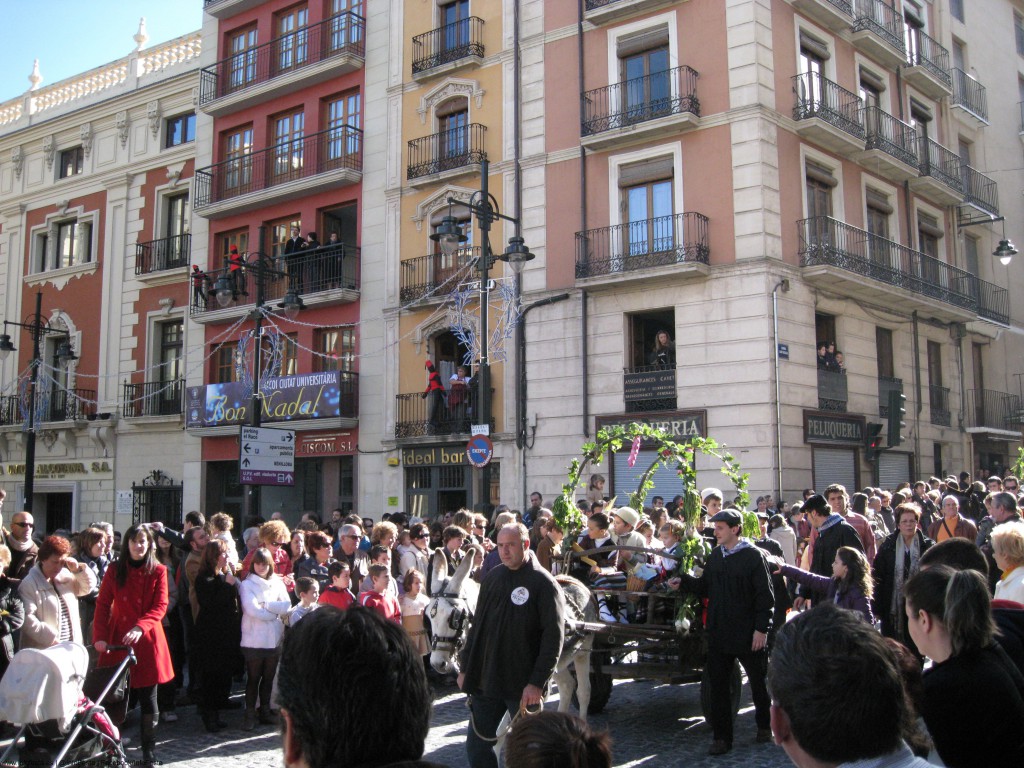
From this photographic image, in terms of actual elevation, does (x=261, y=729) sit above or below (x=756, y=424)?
below

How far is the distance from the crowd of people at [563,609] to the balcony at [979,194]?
62.8 feet

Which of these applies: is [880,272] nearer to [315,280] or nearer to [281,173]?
[315,280]

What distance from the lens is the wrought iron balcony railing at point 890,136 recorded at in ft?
78.5

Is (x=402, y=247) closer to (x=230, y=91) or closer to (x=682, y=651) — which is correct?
(x=230, y=91)

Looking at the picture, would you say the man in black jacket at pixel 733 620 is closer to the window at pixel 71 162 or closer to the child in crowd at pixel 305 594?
the child in crowd at pixel 305 594

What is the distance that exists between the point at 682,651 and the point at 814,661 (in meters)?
A: 6.75

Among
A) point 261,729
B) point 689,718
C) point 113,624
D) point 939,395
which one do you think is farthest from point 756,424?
point 113,624

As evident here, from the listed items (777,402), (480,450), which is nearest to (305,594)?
(480,450)

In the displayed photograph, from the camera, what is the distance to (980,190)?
97.1ft

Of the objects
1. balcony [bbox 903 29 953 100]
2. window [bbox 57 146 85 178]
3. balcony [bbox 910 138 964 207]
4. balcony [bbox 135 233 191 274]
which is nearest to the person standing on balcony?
balcony [bbox 135 233 191 274]

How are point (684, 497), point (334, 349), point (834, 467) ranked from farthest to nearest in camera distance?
point (334, 349)
point (834, 467)
point (684, 497)

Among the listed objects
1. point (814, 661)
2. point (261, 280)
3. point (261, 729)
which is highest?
point (261, 280)

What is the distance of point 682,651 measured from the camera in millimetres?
9094

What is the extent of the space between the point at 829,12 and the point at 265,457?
53.1 feet
